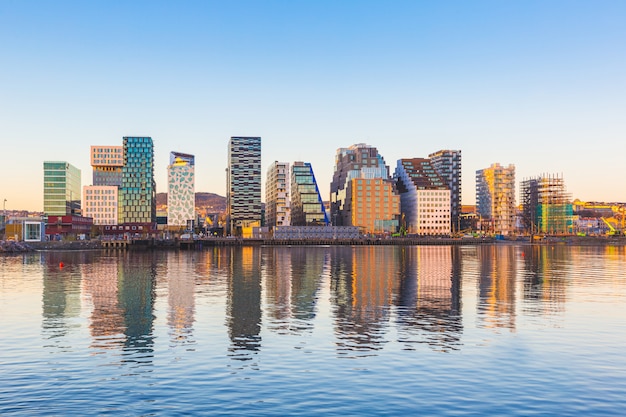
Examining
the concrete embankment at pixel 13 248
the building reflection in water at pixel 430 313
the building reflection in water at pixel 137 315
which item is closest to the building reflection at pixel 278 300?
the building reflection in water at pixel 430 313

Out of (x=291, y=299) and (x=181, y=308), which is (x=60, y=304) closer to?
(x=181, y=308)

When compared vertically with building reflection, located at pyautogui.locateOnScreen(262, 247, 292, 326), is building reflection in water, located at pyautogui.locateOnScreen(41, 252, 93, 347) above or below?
above

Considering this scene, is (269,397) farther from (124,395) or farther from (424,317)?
(424,317)

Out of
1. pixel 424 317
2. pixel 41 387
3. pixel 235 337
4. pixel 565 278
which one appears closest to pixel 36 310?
pixel 235 337

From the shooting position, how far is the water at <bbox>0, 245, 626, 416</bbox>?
25.4 m

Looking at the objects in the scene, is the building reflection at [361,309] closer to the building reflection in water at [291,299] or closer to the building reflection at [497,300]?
the building reflection in water at [291,299]

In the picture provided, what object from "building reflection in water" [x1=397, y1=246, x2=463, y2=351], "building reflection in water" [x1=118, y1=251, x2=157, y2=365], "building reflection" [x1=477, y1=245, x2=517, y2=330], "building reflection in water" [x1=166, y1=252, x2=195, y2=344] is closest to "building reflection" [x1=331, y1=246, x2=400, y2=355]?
"building reflection in water" [x1=397, y1=246, x2=463, y2=351]

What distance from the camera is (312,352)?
115 feet

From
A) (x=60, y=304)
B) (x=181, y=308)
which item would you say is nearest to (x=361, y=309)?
(x=181, y=308)

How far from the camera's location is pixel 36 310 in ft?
173

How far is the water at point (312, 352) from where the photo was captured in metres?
25.4

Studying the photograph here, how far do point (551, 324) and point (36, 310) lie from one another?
138 feet

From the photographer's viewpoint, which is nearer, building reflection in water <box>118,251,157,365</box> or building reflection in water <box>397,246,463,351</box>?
building reflection in water <box>118,251,157,365</box>

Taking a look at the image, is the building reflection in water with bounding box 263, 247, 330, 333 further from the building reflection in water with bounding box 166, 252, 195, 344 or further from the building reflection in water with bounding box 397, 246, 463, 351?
the building reflection in water with bounding box 397, 246, 463, 351
